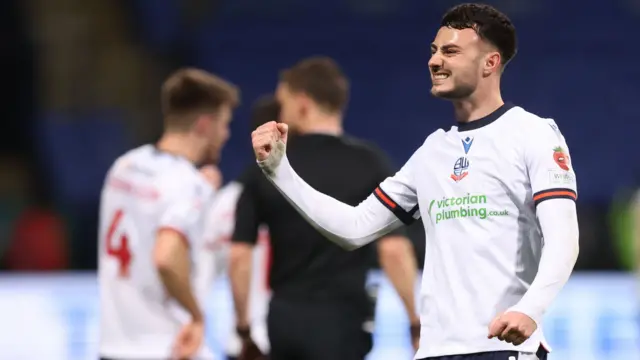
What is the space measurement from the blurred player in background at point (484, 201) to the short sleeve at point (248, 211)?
61.0 inches

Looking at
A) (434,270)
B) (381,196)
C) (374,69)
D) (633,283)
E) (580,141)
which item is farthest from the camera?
(374,69)

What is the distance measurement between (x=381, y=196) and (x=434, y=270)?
1.16 feet

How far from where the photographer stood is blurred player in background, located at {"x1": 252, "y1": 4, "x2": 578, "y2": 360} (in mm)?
3186

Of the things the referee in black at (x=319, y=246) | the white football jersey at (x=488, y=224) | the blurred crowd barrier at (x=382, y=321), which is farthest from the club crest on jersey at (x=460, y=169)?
the blurred crowd barrier at (x=382, y=321)

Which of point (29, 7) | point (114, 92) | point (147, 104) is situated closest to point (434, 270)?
point (147, 104)

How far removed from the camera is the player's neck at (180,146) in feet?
18.2

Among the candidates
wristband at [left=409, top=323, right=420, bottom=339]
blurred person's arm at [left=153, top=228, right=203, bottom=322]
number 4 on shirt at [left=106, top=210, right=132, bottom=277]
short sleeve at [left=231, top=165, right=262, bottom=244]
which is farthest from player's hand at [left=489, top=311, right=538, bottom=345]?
number 4 on shirt at [left=106, top=210, right=132, bottom=277]

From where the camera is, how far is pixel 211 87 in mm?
5676

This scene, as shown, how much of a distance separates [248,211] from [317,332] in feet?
2.02

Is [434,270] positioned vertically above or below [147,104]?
above

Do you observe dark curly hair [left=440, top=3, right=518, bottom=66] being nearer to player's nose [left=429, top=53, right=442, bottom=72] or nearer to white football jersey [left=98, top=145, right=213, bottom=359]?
player's nose [left=429, top=53, right=442, bottom=72]

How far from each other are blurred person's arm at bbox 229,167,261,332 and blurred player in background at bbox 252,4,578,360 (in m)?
1.57

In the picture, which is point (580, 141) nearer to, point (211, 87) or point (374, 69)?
point (374, 69)

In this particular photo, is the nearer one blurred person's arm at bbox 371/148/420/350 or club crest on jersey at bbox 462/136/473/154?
club crest on jersey at bbox 462/136/473/154
